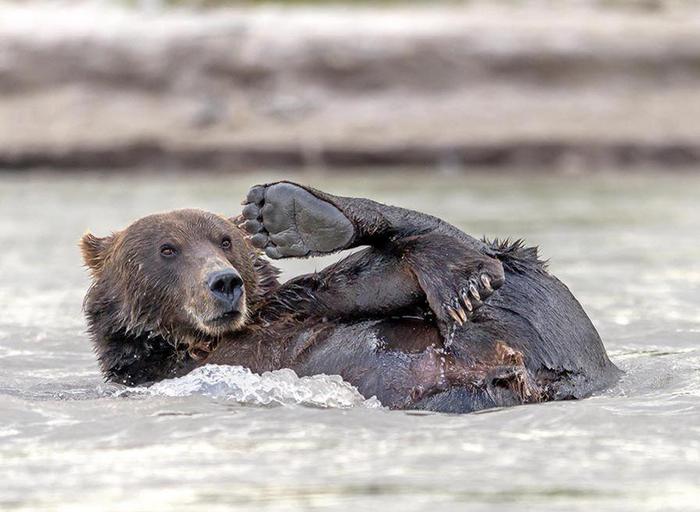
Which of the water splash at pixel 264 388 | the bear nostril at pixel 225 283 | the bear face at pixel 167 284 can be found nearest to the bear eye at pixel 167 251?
the bear face at pixel 167 284

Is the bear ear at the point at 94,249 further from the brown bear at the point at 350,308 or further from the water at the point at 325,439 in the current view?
the water at the point at 325,439

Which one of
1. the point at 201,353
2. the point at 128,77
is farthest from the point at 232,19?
the point at 201,353

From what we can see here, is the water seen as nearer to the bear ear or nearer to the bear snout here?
the bear snout

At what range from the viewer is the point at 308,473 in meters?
4.24

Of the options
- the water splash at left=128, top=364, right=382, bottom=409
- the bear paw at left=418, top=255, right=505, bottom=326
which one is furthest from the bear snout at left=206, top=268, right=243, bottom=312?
the bear paw at left=418, top=255, right=505, bottom=326

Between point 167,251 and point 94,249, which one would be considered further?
point 94,249

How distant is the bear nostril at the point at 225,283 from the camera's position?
207 inches

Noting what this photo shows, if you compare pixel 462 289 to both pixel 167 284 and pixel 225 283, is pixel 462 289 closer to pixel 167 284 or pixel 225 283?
pixel 225 283

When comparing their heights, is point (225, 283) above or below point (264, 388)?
above

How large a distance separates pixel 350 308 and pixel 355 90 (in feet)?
44.2

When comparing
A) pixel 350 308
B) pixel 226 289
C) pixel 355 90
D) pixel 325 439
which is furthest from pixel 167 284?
pixel 355 90

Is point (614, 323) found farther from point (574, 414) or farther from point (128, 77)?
point (128, 77)

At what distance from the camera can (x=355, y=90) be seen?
18641 millimetres

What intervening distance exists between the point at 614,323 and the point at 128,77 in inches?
484
